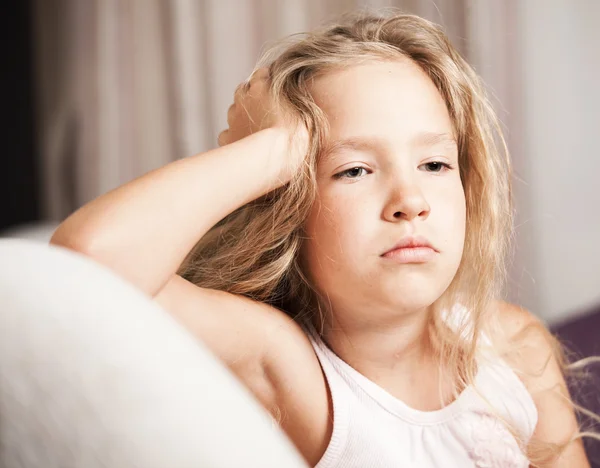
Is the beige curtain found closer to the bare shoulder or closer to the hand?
the hand

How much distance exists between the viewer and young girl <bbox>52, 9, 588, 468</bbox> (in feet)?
2.28

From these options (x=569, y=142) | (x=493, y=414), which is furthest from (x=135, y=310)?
(x=569, y=142)

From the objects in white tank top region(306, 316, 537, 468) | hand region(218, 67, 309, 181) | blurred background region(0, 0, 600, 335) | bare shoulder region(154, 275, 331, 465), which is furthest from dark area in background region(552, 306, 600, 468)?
hand region(218, 67, 309, 181)

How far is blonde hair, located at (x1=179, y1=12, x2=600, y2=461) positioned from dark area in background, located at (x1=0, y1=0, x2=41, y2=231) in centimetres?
182

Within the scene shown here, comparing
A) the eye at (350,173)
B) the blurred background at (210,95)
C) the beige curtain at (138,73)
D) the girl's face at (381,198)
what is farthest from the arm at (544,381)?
the beige curtain at (138,73)

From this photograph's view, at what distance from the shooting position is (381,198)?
0.72 meters

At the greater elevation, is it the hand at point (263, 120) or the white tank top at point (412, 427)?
the hand at point (263, 120)

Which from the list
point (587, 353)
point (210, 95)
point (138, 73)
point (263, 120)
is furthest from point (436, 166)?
point (138, 73)

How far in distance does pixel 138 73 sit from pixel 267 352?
1.68 metres

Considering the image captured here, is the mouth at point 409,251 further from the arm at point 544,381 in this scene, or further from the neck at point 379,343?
the arm at point 544,381

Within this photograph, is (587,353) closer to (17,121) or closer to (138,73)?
(138,73)

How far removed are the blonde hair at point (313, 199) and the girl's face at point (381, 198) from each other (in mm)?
23

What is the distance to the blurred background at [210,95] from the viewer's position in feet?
4.46

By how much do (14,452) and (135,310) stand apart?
10 centimetres
